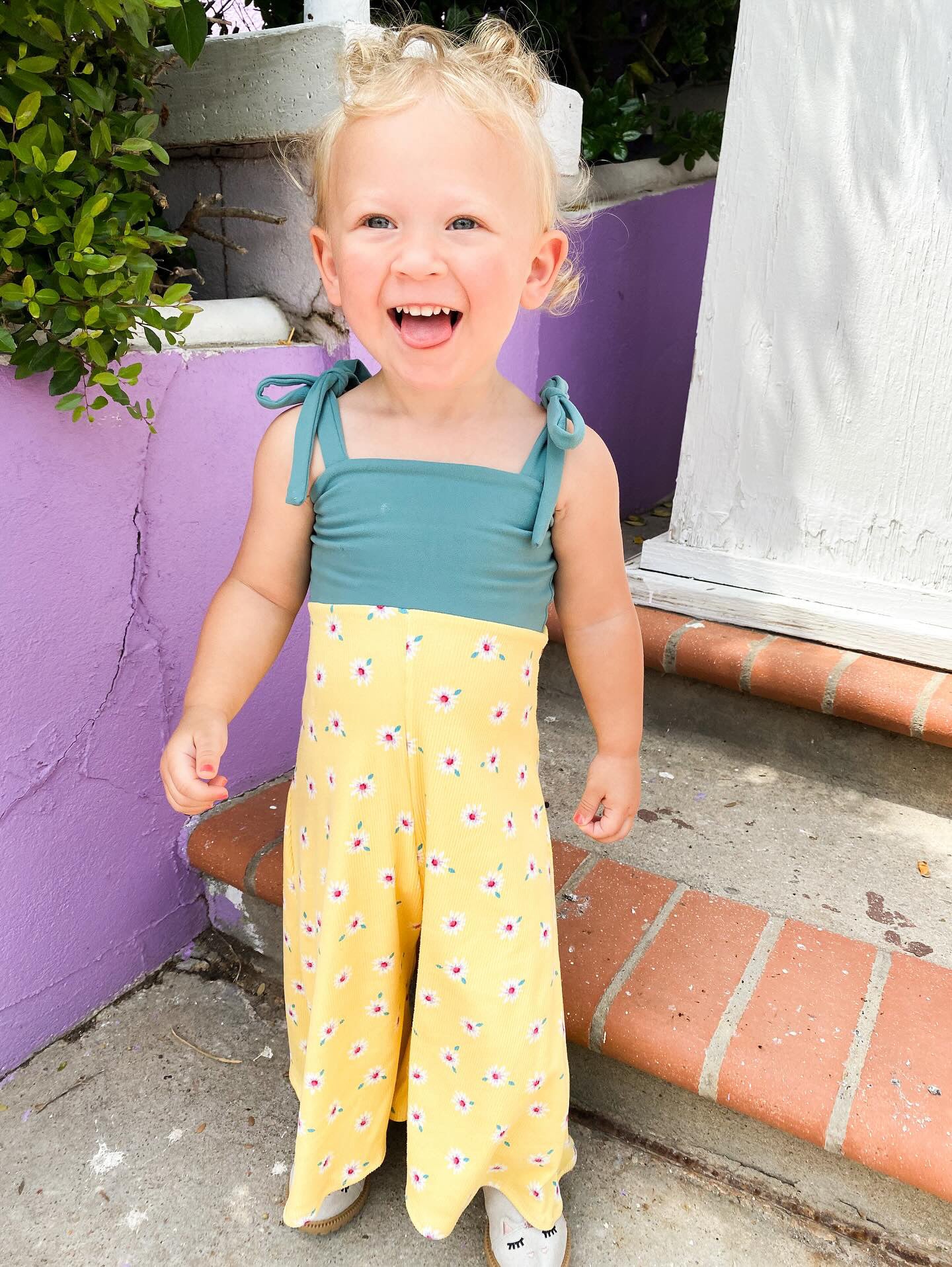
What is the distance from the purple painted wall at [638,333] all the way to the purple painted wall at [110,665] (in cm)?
109

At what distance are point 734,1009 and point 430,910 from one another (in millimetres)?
581

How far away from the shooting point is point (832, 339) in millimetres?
2191

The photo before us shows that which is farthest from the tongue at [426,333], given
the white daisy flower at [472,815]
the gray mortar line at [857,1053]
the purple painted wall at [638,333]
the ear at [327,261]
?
the purple painted wall at [638,333]

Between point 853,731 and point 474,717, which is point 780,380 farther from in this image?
point 474,717

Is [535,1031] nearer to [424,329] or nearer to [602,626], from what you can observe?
[602,626]

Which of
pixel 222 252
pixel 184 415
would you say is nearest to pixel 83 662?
pixel 184 415

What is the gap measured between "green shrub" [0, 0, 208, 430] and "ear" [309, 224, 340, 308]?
0.30 m

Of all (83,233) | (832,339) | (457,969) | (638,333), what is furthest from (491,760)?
(638,333)

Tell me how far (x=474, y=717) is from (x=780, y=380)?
1450mm

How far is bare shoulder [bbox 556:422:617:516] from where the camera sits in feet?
4.03

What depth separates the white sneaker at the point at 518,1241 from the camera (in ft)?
4.45

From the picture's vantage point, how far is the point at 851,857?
1.96 meters

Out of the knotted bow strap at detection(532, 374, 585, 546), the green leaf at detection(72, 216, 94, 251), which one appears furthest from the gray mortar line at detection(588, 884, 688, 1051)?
the green leaf at detection(72, 216, 94, 251)

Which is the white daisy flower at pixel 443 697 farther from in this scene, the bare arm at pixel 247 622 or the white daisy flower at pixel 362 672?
the bare arm at pixel 247 622
